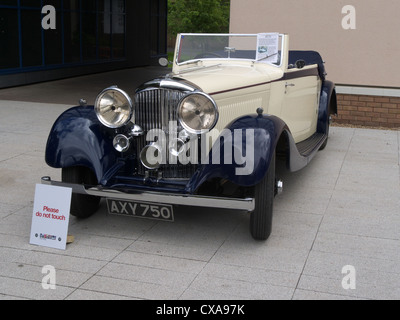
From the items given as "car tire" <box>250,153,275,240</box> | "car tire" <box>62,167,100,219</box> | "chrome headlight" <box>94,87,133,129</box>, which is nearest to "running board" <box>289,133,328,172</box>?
"car tire" <box>250,153,275,240</box>

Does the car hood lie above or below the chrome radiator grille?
above

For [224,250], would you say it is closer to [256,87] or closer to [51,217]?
[51,217]

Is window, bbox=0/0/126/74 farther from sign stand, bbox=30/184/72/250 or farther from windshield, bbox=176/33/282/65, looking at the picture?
sign stand, bbox=30/184/72/250

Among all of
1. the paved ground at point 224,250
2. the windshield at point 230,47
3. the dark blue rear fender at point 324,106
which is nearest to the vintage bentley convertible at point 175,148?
the paved ground at point 224,250

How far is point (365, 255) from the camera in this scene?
3936 millimetres

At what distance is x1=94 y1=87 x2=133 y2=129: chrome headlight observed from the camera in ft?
13.9

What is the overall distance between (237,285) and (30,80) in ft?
38.4

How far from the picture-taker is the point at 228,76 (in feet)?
15.6

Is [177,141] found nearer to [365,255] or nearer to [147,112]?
[147,112]

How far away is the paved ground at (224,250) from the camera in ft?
11.0

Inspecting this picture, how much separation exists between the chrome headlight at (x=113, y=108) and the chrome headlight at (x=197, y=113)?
1.61 ft

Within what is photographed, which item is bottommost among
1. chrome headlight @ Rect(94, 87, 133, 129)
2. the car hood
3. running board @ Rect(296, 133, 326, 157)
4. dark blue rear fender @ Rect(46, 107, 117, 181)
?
running board @ Rect(296, 133, 326, 157)

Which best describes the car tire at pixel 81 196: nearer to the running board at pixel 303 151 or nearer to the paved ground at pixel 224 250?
the paved ground at pixel 224 250
